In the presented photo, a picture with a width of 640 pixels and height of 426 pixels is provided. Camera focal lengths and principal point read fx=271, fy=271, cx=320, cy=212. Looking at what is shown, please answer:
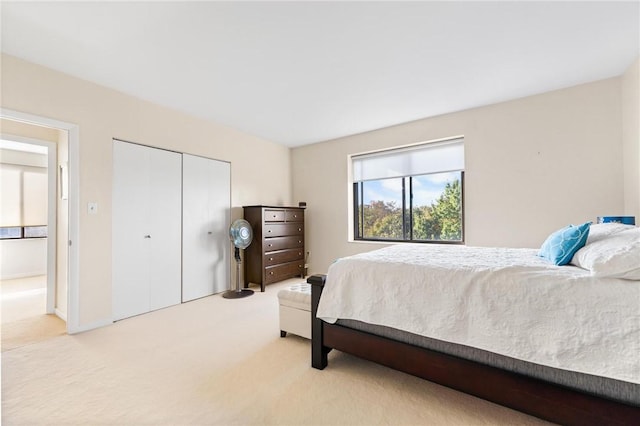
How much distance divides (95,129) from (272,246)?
Result: 265 centimetres

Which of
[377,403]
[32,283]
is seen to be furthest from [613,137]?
[32,283]

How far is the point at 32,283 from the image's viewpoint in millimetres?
4809

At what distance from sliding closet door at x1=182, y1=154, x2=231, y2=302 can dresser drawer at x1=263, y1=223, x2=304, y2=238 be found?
0.64 m

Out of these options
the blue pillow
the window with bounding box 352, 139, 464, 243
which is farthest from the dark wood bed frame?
the window with bounding box 352, 139, 464, 243

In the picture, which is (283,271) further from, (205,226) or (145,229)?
(145,229)

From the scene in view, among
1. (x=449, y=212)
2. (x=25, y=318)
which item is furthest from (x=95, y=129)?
(x=449, y=212)

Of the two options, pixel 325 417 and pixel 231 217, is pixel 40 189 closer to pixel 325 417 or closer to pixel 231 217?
pixel 231 217

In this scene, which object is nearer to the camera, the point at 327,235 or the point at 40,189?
the point at 327,235

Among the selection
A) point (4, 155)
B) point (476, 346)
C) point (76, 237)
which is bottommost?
point (476, 346)

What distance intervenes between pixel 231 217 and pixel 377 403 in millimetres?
3431

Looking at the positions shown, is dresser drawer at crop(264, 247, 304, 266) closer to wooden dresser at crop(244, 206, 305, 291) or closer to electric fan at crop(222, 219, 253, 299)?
wooden dresser at crop(244, 206, 305, 291)

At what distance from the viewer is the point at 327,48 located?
2.26 metres

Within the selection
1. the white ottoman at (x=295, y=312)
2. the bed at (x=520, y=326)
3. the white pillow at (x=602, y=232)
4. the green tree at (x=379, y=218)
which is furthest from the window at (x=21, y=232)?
the white pillow at (x=602, y=232)

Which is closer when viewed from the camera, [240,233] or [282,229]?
[240,233]
